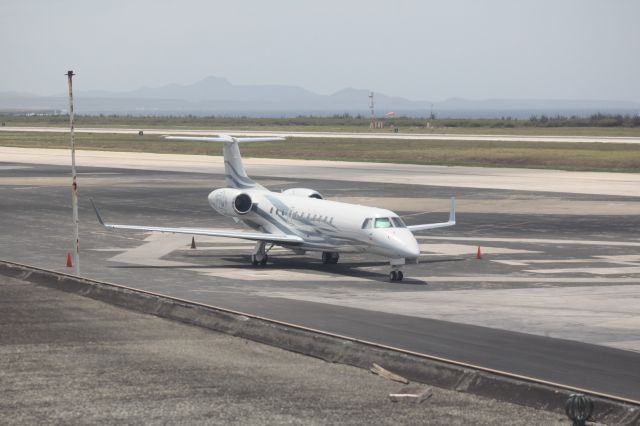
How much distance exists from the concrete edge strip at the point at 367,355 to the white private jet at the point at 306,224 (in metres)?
9.30

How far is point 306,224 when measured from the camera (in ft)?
123

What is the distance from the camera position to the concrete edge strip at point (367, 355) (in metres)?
17.4

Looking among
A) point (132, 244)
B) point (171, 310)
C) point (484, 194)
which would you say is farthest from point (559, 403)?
point (484, 194)

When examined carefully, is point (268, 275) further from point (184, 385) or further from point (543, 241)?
point (184, 385)

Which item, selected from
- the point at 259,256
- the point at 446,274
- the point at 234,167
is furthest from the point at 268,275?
the point at 234,167

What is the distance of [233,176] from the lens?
1666 inches

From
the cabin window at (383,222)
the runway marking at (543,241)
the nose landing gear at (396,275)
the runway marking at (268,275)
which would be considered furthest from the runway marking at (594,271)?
→ the runway marking at (543,241)

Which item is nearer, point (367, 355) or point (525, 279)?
point (367, 355)

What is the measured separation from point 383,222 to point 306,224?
12.0ft

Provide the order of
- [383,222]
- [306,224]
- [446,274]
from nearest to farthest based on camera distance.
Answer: [383,222] → [446,274] → [306,224]

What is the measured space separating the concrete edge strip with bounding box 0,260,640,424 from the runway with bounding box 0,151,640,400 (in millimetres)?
1036

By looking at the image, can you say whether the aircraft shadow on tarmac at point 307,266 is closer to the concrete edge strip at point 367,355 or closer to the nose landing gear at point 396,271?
the nose landing gear at point 396,271

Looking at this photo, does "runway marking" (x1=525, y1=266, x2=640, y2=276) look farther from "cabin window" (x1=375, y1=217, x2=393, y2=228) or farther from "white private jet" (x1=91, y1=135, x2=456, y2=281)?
"cabin window" (x1=375, y1=217, x2=393, y2=228)

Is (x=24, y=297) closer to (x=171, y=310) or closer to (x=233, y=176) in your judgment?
(x=171, y=310)
